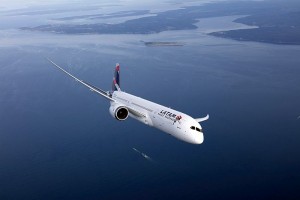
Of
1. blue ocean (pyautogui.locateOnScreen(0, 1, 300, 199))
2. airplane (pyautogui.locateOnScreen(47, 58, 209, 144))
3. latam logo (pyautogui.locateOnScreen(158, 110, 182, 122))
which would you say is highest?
latam logo (pyautogui.locateOnScreen(158, 110, 182, 122))

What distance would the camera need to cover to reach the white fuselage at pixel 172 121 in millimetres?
38188

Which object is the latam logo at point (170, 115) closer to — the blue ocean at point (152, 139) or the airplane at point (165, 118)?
the airplane at point (165, 118)

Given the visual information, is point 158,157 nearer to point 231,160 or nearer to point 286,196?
point 231,160

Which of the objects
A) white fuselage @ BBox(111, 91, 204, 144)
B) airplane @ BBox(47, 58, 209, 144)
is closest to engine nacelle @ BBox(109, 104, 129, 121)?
airplane @ BBox(47, 58, 209, 144)

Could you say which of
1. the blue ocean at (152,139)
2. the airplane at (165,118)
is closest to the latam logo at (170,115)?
the airplane at (165,118)

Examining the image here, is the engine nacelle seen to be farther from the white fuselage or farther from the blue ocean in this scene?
the blue ocean

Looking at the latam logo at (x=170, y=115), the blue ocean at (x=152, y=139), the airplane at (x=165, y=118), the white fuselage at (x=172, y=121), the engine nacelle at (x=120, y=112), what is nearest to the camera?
the white fuselage at (x=172, y=121)

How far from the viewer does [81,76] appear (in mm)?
129750

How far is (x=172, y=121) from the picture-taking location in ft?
131

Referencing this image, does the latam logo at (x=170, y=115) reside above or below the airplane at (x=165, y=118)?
above

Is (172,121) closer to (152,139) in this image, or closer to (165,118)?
(165,118)

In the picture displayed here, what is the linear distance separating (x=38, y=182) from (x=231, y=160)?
4159 cm

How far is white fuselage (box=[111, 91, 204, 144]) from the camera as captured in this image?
125 feet

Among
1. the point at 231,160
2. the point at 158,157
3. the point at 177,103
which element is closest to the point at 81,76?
the point at 177,103
